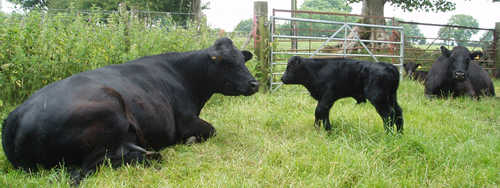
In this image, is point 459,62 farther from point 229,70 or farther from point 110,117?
point 110,117

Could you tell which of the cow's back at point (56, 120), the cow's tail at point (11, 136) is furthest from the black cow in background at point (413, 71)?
the cow's tail at point (11, 136)

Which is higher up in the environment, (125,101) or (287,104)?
(125,101)

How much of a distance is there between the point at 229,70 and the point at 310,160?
1.79 metres

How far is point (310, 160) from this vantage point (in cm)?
320

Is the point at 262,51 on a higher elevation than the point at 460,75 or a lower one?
higher

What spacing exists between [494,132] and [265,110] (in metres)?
3.23

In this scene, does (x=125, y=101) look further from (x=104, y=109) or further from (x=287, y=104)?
(x=287, y=104)

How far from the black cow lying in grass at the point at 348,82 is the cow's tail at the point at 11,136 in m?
3.23

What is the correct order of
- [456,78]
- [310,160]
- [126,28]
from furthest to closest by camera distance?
[456,78], [126,28], [310,160]

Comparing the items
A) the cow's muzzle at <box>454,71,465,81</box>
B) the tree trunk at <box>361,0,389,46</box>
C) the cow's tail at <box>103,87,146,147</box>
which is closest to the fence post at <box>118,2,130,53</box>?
the cow's tail at <box>103,87,146,147</box>

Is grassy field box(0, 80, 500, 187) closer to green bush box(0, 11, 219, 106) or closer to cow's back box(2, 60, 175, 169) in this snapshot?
cow's back box(2, 60, 175, 169)

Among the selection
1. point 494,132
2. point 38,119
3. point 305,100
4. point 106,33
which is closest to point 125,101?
point 38,119

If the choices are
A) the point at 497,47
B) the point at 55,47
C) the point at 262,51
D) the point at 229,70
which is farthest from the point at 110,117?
the point at 497,47

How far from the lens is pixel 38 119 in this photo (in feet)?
9.12
